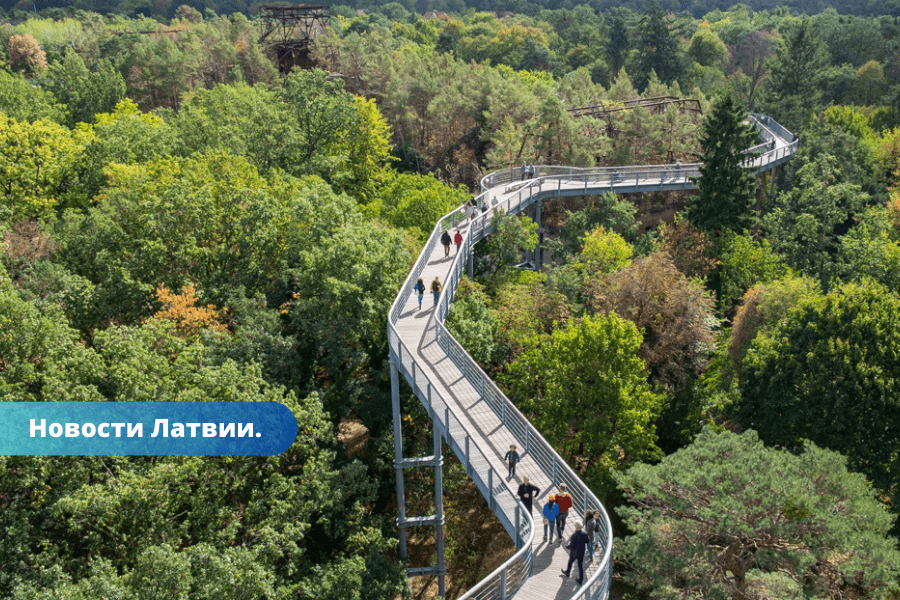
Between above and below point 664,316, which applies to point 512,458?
above

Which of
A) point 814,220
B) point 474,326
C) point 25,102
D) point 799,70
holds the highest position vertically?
point 799,70

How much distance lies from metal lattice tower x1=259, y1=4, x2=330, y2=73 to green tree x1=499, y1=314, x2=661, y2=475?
61.9 metres

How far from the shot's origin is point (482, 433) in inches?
854

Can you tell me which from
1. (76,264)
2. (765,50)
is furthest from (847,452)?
(765,50)

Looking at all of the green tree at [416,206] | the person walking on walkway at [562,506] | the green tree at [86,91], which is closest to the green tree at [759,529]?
the person walking on walkway at [562,506]

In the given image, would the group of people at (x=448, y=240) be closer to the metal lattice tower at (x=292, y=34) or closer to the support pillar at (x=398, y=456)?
the support pillar at (x=398, y=456)

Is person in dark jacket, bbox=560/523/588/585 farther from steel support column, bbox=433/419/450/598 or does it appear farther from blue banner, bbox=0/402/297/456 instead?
blue banner, bbox=0/402/297/456

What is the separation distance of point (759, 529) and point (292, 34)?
77.5 m

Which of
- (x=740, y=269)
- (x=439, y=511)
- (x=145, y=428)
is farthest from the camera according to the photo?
(x=740, y=269)

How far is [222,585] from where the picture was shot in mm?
18703

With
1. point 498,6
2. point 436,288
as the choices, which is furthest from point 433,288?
point 498,6

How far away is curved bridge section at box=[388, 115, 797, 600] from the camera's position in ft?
55.3

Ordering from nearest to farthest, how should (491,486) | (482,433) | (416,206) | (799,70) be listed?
→ (491,486), (482,433), (416,206), (799,70)

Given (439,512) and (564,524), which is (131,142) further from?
(564,524)
